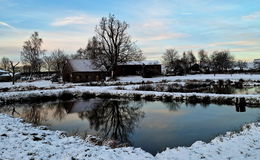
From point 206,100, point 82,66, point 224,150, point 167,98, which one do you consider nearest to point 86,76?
point 82,66

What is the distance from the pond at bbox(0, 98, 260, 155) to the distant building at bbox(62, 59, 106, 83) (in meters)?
28.7

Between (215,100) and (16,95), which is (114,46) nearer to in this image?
(16,95)

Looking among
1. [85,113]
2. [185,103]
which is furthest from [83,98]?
[185,103]

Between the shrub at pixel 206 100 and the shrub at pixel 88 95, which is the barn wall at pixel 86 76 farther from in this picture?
the shrub at pixel 206 100

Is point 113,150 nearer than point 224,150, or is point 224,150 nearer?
point 224,150

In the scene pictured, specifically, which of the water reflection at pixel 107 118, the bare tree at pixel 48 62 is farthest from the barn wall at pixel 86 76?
the bare tree at pixel 48 62

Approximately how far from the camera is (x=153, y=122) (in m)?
14.5

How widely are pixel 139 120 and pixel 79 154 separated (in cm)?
800

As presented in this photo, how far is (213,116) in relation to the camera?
605 inches

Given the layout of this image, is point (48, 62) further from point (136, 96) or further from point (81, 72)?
point (136, 96)

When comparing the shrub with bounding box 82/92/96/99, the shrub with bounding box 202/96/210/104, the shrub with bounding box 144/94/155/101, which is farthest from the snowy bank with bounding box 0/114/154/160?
the shrub with bounding box 82/92/96/99

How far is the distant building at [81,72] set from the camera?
48997mm

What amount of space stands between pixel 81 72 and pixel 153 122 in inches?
1452

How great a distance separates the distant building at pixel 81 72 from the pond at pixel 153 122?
2872cm
